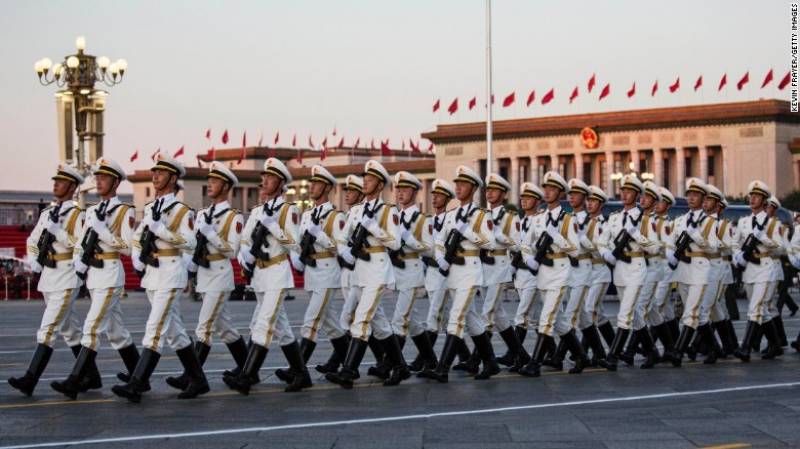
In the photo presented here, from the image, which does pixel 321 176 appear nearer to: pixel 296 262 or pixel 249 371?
pixel 296 262

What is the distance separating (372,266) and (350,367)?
3.17ft

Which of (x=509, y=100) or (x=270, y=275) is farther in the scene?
(x=509, y=100)

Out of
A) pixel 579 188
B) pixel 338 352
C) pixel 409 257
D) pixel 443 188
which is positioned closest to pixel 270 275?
pixel 338 352

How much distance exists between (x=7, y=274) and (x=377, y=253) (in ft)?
93.2

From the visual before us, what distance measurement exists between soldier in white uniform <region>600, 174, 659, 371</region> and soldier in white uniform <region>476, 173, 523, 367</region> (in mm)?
1278

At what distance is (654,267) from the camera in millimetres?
16406

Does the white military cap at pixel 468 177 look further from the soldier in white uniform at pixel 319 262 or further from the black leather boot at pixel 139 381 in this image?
the black leather boot at pixel 139 381

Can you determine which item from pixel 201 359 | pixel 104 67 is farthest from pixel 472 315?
pixel 104 67

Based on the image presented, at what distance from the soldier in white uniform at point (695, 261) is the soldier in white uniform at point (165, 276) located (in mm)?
6068

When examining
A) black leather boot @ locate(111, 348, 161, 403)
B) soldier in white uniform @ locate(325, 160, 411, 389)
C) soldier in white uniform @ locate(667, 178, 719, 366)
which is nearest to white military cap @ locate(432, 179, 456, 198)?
soldier in white uniform @ locate(325, 160, 411, 389)

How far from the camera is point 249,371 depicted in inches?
514

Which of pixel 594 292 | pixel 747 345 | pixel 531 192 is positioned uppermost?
pixel 531 192

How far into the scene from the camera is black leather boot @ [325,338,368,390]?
1352cm

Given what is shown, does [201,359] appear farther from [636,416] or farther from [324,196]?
[636,416]
